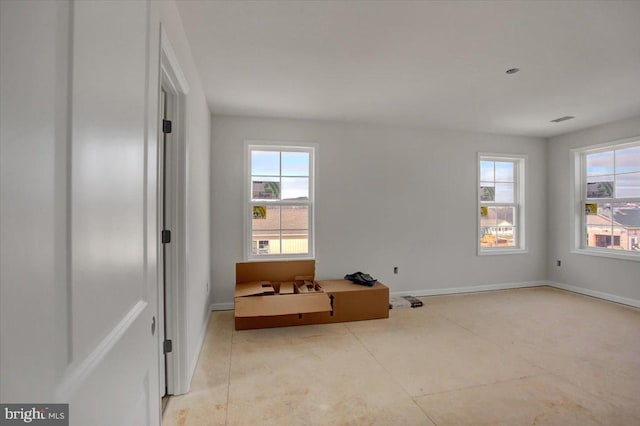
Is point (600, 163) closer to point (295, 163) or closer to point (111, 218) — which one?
point (295, 163)

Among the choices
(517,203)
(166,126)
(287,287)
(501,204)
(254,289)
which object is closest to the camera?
(166,126)

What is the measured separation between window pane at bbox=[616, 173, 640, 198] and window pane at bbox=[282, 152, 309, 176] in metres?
4.49

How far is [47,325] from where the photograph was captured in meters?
0.47

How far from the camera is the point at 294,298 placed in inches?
126

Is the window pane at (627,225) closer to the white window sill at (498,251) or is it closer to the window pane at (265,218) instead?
the white window sill at (498,251)

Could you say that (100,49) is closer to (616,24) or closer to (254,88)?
(254,88)

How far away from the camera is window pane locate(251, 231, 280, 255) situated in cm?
396

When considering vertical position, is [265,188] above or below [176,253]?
above

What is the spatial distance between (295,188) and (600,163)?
4626 mm

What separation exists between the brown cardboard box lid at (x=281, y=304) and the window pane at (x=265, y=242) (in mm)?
913

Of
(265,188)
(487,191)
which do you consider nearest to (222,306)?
(265,188)

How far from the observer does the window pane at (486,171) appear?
477cm

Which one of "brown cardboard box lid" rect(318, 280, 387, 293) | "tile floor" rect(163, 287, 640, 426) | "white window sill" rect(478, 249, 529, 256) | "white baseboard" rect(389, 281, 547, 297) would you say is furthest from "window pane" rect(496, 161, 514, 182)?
"brown cardboard box lid" rect(318, 280, 387, 293)

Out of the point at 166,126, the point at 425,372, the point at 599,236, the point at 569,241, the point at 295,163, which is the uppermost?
the point at 295,163
